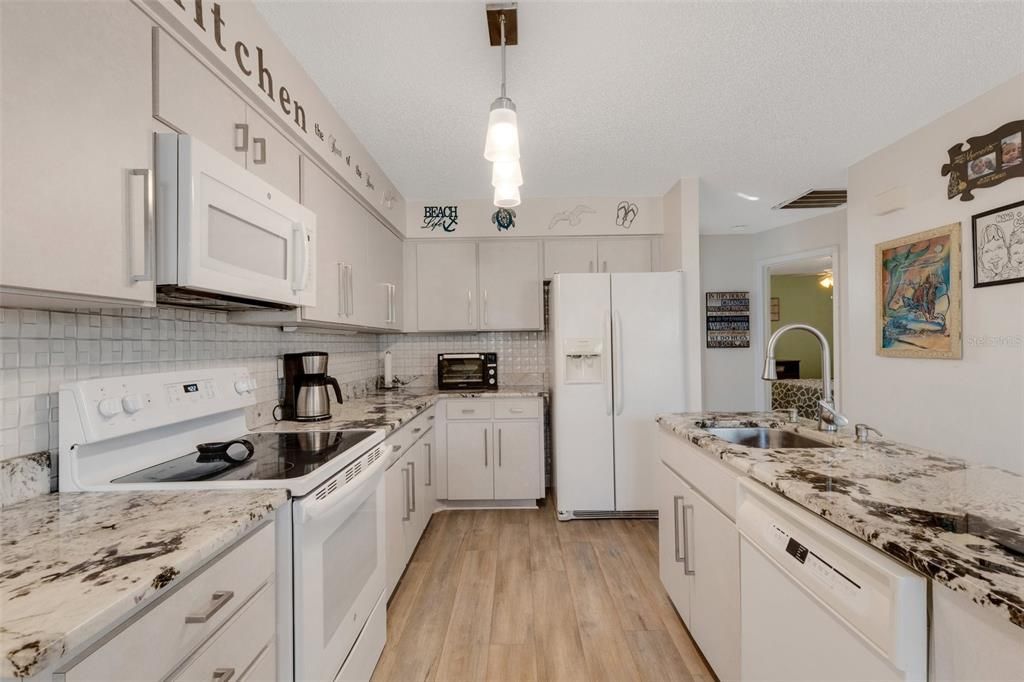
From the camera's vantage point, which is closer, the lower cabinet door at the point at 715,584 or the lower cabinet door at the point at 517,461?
the lower cabinet door at the point at 715,584

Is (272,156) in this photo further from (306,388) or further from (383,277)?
(383,277)

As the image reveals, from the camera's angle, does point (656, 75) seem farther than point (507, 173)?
Yes

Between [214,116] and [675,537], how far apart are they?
2280 millimetres

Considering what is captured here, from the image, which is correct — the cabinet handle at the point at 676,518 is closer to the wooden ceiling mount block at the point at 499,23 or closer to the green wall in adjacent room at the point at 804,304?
the wooden ceiling mount block at the point at 499,23

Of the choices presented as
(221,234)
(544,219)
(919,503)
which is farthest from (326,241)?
(919,503)

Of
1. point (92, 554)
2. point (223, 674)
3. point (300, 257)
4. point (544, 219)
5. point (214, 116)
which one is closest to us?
point (92, 554)

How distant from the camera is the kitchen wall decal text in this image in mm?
3721

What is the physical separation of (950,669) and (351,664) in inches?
61.5

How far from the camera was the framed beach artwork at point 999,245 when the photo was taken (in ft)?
6.59

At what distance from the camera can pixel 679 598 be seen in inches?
76.3

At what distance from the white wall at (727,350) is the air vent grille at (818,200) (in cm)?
93

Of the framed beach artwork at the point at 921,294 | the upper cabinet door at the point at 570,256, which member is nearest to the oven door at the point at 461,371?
the upper cabinet door at the point at 570,256

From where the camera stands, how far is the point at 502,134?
Result: 4.94ft

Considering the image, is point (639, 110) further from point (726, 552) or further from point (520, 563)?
point (520, 563)
